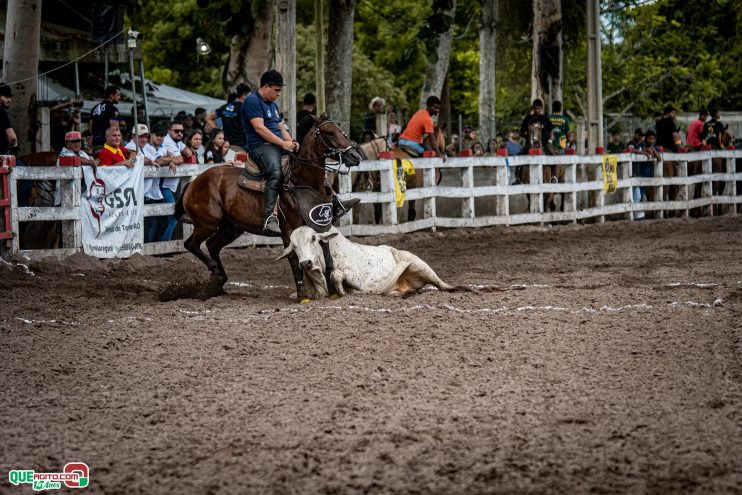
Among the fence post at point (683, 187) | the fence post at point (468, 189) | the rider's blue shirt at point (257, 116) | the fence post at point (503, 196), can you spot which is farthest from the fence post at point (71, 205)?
the fence post at point (683, 187)

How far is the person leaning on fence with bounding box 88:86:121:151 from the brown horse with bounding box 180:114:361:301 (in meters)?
3.86

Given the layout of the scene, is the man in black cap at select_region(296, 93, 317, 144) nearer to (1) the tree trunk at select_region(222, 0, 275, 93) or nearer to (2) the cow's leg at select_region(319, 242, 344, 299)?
(2) the cow's leg at select_region(319, 242, 344, 299)

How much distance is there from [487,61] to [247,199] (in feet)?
74.6

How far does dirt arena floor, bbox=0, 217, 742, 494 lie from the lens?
16.9 feet

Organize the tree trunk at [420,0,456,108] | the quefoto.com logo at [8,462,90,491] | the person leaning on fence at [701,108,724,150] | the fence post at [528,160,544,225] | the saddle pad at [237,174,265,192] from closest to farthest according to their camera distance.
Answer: the quefoto.com logo at [8,462,90,491]
the saddle pad at [237,174,265,192]
the fence post at [528,160,544,225]
the person leaning on fence at [701,108,724,150]
the tree trunk at [420,0,456,108]

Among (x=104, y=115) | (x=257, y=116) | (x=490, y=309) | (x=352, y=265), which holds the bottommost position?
(x=490, y=309)

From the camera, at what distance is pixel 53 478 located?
5.16 m

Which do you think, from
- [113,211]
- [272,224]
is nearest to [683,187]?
[113,211]

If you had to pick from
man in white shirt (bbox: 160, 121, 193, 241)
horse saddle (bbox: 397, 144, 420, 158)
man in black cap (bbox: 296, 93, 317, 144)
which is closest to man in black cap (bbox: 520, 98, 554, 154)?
horse saddle (bbox: 397, 144, 420, 158)

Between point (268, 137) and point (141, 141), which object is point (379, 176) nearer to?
point (141, 141)

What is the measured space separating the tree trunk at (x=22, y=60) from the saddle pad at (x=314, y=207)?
692cm

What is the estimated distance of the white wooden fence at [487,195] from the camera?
45.3 ft

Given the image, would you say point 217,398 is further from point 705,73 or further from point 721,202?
point 705,73

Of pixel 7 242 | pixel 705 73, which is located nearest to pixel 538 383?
pixel 7 242
